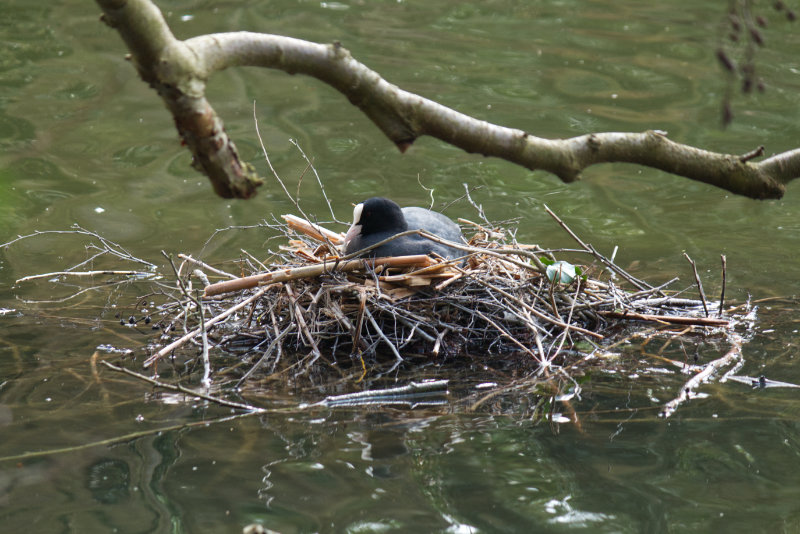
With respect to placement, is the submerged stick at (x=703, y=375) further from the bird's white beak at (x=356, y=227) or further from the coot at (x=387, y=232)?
the bird's white beak at (x=356, y=227)

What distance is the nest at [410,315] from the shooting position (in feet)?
15.0

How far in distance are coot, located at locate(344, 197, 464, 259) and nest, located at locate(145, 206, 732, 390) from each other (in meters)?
0.09

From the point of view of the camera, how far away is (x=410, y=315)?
4625 mm

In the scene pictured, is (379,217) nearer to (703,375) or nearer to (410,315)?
(410,315)

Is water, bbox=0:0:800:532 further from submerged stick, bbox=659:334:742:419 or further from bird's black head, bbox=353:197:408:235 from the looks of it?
bird's black head, bbox=353:197:408:235

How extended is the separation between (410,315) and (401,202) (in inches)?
130

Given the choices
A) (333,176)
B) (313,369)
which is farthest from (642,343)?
(333,176)

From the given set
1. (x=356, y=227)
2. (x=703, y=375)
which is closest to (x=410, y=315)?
(x=356, y=227)

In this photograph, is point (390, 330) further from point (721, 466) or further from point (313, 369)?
point (721, 466)

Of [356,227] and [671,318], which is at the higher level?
[356,227]

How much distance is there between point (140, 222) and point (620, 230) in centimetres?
358

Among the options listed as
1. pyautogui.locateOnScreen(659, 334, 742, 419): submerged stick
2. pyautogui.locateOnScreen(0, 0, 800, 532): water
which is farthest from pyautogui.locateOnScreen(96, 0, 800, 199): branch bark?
pyautogui.locateOnScreen(659, 334, 742, 419): submerged stick

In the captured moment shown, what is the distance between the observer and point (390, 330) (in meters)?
4.77

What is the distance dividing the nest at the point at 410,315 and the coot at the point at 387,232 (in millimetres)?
92
